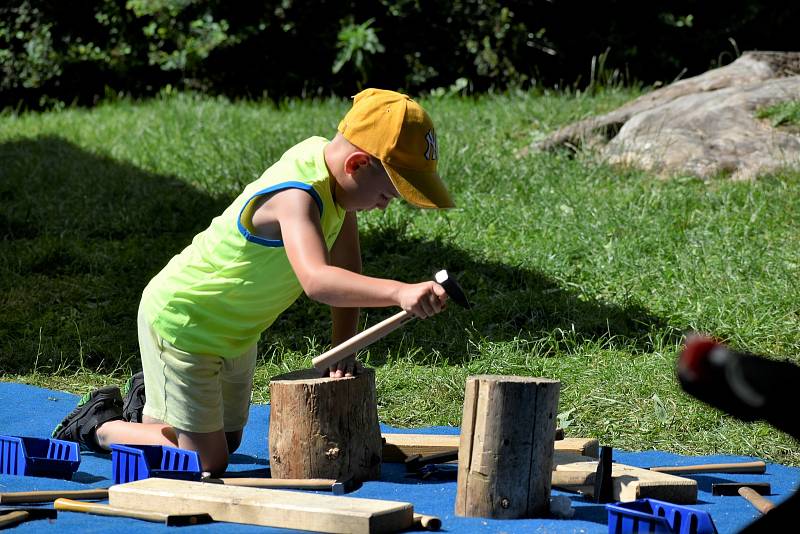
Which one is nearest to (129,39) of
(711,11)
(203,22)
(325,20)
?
(203,22)

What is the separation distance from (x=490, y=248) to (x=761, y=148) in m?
2.34

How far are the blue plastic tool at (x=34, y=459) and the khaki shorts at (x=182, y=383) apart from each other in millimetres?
319

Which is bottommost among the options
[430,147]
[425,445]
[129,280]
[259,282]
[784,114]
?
[425,445]

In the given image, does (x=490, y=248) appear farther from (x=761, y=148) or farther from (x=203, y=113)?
(x=203, y=113)

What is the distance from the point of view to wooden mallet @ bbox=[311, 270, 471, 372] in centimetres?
289

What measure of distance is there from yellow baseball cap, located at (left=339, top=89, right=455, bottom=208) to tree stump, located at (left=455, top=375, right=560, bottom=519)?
601 millimetres

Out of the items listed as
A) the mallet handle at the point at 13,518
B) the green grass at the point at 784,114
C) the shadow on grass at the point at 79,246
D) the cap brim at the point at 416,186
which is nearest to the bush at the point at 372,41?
the shadow on grass at the point at 79,246

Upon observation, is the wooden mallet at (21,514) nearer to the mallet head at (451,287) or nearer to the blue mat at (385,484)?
the blue mat at (385,484)

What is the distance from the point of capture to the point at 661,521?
9.02ft

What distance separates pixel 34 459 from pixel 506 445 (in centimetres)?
159

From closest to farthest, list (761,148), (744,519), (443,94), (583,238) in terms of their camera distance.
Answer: (744,519), (583,238), (761,148), (443,94)

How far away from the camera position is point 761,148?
24.5 feet

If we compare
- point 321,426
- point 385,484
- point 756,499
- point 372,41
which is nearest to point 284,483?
point 321,426

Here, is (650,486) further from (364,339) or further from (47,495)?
(47,495)
